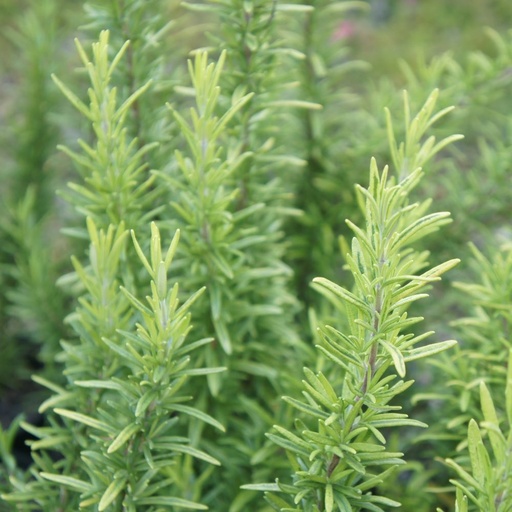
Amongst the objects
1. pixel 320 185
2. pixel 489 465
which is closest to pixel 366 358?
pixel 489 465

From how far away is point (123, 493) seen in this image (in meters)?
0.62

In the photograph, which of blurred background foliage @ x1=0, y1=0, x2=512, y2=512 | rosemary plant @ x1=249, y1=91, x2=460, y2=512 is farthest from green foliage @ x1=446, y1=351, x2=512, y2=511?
blurred background foliage @ x1=0, y1=0, x2=512, y2=512

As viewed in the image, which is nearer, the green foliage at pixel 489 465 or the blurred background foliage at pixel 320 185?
the green foliage at pixel 489 465

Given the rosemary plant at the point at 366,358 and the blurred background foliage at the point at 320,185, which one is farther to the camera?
the blurred background foliage at the point at 320,185

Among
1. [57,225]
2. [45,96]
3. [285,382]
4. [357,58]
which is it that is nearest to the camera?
[285,382]

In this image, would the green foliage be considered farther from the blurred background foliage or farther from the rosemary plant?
the blurred background foliage

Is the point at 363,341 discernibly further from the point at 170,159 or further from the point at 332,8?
the point at 332,8

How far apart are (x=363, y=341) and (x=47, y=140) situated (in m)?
0.89

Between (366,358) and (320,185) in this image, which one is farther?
(320,185)

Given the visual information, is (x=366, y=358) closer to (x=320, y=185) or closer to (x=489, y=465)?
(x=489, y=465)

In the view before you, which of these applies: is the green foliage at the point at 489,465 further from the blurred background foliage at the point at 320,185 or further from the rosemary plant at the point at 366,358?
the blurred background foliage at the point at 320,185

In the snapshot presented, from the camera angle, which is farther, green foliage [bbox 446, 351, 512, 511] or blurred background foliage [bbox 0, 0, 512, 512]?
blurred background foliage [bbox 0, 0, 512, 512]

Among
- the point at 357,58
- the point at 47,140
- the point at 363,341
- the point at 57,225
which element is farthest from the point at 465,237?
the point at 357,58

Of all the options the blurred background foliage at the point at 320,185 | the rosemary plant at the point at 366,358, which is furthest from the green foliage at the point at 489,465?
the blurred background foliage at the point at 320,185
